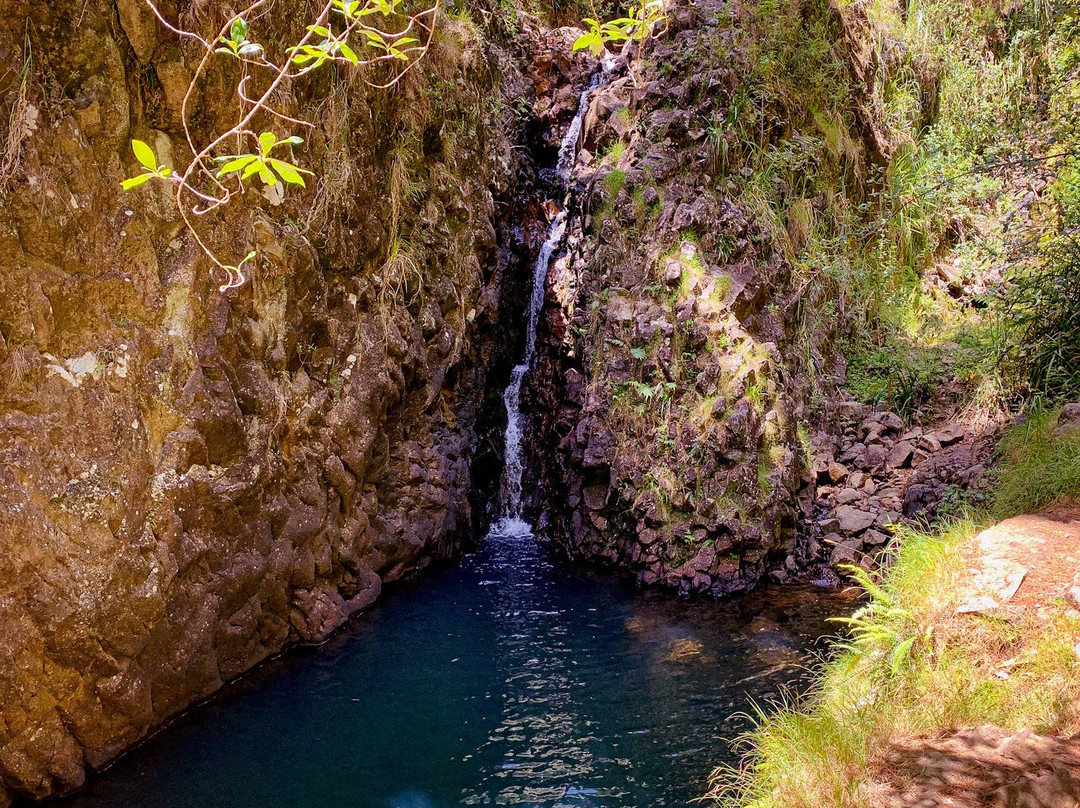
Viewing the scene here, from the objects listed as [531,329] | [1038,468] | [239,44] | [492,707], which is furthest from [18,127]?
[1038,468]

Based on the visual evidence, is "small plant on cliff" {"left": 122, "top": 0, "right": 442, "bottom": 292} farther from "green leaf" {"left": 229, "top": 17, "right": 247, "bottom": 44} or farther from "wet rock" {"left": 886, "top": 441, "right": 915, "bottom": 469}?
"wet rock" {"left": 886, "top": 441, "right": 915, "bottom": 469}

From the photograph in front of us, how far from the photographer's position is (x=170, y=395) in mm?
5301

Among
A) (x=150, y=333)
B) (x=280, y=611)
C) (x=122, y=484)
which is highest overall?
(x=150, y=333)

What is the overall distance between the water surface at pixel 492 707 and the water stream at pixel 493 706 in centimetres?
1

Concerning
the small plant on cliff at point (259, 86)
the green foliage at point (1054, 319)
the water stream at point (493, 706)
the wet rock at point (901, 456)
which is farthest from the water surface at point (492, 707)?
the small plant on cliff at point (259, 86)

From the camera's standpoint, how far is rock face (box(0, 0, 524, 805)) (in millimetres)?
4566

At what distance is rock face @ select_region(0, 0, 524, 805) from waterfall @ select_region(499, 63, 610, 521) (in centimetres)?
197

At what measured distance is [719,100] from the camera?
9.50m

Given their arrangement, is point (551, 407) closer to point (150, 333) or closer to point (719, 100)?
point (719, 100)

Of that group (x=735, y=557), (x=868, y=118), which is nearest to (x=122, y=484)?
(x=735, y=557)

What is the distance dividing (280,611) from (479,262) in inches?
181

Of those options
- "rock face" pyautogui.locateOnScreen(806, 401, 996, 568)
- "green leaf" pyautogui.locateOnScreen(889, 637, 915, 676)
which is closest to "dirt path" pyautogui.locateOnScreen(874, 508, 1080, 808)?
"green leaf" pyautogui.locateOnScreen(889, 637, 915, 676)

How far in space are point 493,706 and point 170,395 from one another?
3257 millimetres

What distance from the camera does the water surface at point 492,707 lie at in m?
4.73
